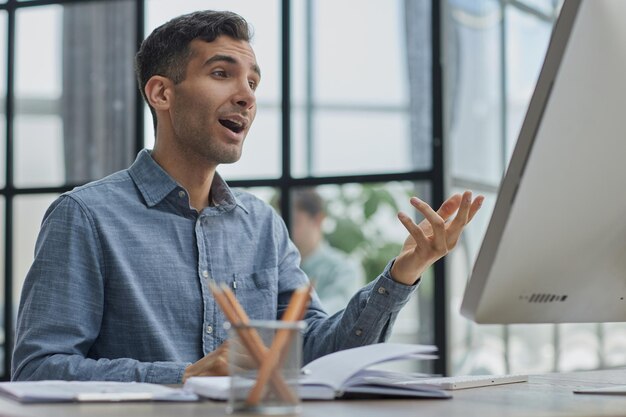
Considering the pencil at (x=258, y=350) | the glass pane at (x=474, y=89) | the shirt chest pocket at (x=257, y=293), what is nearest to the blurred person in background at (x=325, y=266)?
the glass pane at (x=474, y=89)

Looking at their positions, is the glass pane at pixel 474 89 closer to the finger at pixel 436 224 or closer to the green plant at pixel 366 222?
the green plant at pixel 366 222

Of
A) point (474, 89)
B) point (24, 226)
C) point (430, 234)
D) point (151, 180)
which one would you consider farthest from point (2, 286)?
point (430, 234)

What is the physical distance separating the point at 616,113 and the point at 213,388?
1.85 ft

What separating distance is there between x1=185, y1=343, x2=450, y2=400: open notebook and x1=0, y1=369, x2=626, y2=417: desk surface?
17 millimetres

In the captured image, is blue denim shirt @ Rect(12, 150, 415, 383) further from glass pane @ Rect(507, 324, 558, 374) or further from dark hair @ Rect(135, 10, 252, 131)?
glass pane @ Rect(507, 324, 558, 374)

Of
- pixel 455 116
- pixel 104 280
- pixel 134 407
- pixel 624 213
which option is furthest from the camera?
pixel 455 116

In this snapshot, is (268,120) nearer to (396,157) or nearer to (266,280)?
(396,157)

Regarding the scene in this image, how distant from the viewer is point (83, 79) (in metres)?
4.49

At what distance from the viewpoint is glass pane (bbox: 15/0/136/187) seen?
4406 mm

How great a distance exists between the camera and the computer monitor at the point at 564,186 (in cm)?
117

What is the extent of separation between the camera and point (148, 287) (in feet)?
6.19

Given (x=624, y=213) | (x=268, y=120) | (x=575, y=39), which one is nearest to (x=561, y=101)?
(x=575, y=39)

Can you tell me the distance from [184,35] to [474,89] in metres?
1.97

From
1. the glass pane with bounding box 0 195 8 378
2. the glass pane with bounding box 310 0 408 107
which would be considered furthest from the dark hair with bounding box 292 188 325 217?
the glass pane with bounding box 0 195 8 378
